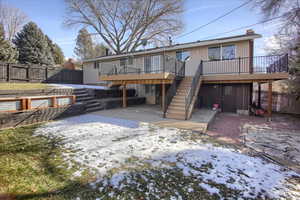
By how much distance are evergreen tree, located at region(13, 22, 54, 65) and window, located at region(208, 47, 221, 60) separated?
58.9 feet

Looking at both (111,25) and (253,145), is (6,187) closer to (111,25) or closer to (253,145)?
(253,145)

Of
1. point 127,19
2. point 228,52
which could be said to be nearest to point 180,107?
point 228,52

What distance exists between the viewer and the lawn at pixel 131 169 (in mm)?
2400

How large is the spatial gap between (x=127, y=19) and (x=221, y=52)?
1362cm

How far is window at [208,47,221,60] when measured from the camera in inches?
390

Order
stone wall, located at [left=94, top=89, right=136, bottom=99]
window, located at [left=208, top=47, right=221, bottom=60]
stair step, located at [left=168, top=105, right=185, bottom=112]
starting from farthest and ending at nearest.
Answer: stone wall, located at [left=94, top=89, right=136, bottom=99] < window, located at [left=208, top=47, right=221, bottom=60] < stair step, located at [left=168, top=105, right=185, bottom=112]

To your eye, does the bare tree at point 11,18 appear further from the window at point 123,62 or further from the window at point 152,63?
the window at point 152,63

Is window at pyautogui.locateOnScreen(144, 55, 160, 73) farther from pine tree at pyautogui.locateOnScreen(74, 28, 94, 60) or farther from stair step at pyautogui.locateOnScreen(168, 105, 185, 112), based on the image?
pine tree at pyautogui.locateOnScreen(74, 28, 94, 60)

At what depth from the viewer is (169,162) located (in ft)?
11.1

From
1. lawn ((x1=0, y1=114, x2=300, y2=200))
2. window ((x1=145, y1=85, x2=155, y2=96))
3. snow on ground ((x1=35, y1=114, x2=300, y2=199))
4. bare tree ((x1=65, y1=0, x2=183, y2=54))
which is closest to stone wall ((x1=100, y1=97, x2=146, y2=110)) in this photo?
window ((x1=145, y1=85, x2=155, y2=96))

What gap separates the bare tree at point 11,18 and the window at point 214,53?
86.2 feet

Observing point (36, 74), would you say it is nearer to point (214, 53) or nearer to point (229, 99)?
point (214, 53)

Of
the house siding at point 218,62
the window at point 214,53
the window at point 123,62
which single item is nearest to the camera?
the house siding at point 218,62

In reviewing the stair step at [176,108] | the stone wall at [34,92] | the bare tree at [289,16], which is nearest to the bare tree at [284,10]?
the bare tree at [289,16]
